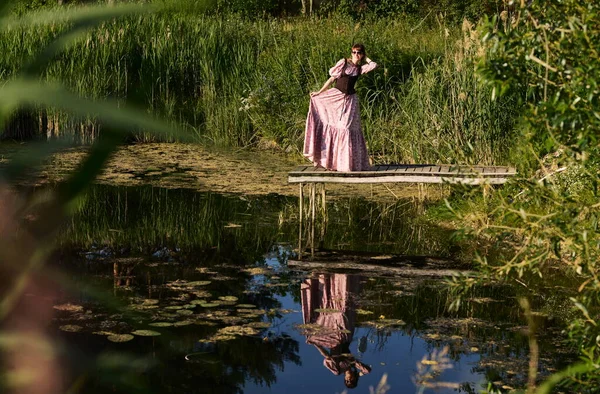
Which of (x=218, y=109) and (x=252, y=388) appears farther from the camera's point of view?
(x=218, y=109)

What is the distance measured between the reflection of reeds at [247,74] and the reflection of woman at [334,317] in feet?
12.4

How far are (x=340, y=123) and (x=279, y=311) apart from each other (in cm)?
365

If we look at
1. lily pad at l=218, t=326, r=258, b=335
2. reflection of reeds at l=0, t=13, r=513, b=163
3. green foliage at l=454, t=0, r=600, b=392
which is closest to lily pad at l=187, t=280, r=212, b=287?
lily pad at l=218, t=326, r=258, b=335

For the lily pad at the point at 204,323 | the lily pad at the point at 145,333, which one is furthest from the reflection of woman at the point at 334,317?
the lily pad at the point at 145,333

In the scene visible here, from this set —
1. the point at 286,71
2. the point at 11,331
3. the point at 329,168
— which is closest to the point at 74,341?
the point at 329,168

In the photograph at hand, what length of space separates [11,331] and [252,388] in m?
4.67

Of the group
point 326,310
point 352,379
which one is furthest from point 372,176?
point 352,379

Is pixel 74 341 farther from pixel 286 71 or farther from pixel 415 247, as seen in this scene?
pixel 286 71

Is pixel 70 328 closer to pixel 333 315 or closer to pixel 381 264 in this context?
pixel 333 315

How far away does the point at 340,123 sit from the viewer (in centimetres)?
1008

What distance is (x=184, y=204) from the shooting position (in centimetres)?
1052

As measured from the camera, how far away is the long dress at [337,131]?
388 inches

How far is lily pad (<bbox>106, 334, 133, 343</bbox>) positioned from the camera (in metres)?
5.95

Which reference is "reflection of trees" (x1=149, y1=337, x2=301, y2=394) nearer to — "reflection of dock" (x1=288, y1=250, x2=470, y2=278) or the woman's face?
"reflection of dock" (x1=288, y1=250, x2=470, y2=278)
